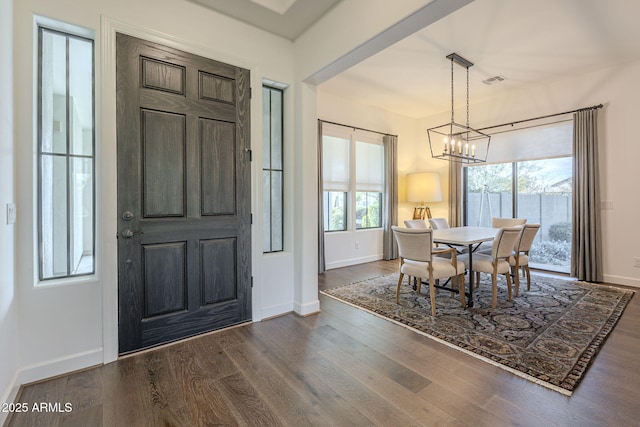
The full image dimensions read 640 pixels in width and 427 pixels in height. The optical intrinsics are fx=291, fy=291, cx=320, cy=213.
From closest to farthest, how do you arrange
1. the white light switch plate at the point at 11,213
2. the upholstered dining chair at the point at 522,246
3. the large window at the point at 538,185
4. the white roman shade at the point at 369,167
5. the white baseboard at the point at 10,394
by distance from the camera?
the white baseboard at the point at 10,394, the white light switch plate at the point at 11,213, the upholstered dining chair at the point at 522,246, the large window at the point at 538,185, the white roman shade at the point at 369,167

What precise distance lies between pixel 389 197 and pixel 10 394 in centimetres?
540

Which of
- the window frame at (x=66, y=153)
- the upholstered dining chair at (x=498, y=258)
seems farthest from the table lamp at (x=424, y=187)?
the window frame at (x=66, y=153)

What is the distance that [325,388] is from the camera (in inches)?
71.6

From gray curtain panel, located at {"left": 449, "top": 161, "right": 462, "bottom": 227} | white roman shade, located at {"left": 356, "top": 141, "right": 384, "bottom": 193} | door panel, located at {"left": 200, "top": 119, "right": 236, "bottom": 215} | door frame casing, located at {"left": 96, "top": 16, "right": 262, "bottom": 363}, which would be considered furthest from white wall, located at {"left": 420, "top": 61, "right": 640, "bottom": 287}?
door frame casing, located at {"left": 96, "top": 16, "right": 262, "bottom": 363}

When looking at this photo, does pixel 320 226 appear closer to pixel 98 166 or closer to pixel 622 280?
pixel 98 166

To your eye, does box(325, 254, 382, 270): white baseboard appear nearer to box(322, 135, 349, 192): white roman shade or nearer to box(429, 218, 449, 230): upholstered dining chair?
box(322, 135, 349, 192): white roman shade

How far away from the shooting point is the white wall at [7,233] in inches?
62.1

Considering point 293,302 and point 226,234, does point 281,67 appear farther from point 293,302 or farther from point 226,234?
point 293,302

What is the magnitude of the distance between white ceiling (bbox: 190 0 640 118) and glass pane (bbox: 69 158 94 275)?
168cm

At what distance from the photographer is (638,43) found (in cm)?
353

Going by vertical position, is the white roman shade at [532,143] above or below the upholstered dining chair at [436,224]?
above

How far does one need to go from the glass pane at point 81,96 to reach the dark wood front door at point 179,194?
21cm

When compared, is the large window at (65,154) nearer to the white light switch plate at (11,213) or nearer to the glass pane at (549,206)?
the white light switch plate at (11,213)

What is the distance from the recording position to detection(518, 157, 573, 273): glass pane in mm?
4742
